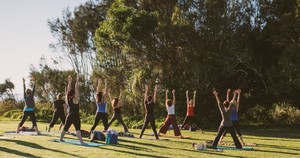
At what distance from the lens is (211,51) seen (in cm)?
3161

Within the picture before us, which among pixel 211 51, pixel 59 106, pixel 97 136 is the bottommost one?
pixel 97 136

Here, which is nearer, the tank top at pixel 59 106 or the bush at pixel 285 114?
the tank top at pixel 59 106

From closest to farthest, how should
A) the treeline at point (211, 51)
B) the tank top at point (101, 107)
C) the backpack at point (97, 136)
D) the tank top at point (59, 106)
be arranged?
the backpack at point (97, 136)
the tank top at point (101, 107)
the tank top at point (59, 106)
the treeline at point (211, 51)

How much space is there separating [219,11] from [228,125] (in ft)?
57.3

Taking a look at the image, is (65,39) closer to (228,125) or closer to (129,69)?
(129,69)

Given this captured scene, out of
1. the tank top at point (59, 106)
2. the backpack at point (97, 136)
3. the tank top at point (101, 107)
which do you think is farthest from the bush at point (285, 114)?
the backpack at point (97, 136)

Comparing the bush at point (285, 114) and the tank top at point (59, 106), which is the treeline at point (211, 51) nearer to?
the bush at point (285, 114)

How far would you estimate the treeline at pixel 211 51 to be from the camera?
3006 cm

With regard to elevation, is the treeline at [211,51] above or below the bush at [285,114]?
above

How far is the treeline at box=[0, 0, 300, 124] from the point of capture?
30.1 metres

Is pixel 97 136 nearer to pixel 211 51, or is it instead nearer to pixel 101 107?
pixel 101 107

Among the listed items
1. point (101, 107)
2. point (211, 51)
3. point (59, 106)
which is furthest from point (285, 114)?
point (59, 106)

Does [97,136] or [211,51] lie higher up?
[211,51]

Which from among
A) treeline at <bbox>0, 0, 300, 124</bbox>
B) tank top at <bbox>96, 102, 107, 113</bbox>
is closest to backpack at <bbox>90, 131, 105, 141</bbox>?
tank top at <bbox>96, 102, 107, 113</bbox>
